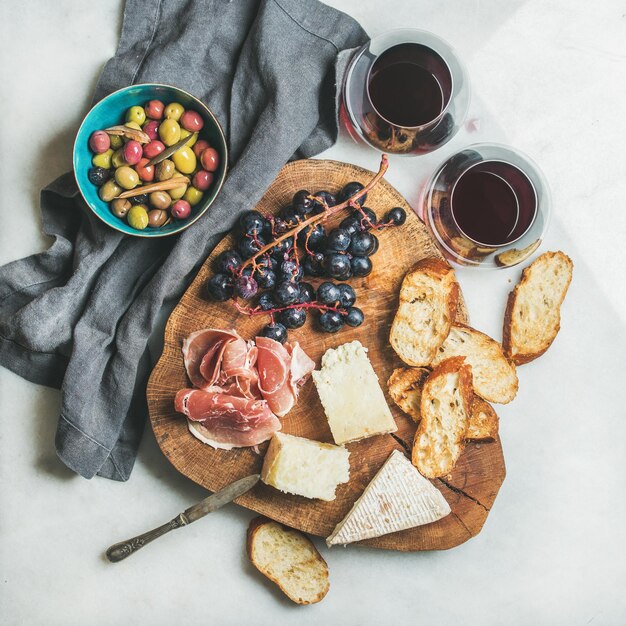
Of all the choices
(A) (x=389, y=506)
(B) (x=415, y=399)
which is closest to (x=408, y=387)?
(B) (x=415, y=399)

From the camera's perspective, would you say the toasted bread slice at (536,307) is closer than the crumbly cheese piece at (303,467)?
No

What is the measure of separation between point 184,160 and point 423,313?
0.76 metres

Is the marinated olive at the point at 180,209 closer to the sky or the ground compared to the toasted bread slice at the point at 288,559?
closer to the sky

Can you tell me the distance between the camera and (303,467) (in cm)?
161

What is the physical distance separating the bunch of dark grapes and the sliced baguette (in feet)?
0.65

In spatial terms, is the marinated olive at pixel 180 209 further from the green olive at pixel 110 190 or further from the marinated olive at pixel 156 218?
the green olive at pixel 110 190

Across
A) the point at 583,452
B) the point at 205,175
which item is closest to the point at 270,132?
the point at 205,175

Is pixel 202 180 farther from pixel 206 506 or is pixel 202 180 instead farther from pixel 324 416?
pixel 206 506

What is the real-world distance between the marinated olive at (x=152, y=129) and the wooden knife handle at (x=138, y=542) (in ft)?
3.34

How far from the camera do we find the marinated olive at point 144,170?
1.59 meters

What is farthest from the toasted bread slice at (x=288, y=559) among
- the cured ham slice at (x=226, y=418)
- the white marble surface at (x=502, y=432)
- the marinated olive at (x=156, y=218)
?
the marinated olive at (x=156, y=218)

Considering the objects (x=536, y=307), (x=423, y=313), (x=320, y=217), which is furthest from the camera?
(x=536, y=307)

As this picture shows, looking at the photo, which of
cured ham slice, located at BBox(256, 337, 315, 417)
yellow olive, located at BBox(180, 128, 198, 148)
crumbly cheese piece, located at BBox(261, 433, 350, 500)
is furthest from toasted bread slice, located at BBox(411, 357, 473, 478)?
yellow olive, located at BBox(180, 128, 198, 148)

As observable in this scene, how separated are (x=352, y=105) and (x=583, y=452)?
1.24 meters
